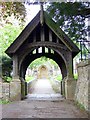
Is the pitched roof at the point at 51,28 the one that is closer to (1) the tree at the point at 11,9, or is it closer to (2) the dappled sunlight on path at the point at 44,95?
(2) the dappled sunlight on path at the point at 44,95

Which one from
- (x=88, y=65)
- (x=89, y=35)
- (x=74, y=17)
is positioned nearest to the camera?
(x=88, y=65)

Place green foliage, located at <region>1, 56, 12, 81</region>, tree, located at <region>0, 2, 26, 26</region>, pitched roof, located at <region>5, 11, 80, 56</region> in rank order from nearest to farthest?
tree, located at <region>0, 2, 26, 26</region>, pitched roof, located at <region>5, 11, 80, 56</region>, green foliage, located at <region>1, 56, 12, 81</region>

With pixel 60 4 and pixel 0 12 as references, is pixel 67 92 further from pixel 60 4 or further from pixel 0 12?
pixel 0 12

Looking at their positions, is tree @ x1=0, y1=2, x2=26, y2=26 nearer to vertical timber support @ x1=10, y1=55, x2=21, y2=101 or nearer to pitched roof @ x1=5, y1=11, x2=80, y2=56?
pitched roof @ x1=5, y1=11, x2=80, y2=56

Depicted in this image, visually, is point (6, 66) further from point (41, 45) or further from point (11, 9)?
point (11, 9)

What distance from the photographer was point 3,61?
18094 mm

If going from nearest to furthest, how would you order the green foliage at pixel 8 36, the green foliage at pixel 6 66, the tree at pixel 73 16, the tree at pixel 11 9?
the tree at pixel 11 9, the tree at pixel 73 16, the green foliage at pixel 6 66, the green foliage at pixel 8 36

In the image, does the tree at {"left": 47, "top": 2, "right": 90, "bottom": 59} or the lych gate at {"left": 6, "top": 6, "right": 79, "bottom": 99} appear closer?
the tree at {"left": 47, "top": 2, "right": 90, "bottom": 59}

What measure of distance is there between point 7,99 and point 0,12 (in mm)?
6091

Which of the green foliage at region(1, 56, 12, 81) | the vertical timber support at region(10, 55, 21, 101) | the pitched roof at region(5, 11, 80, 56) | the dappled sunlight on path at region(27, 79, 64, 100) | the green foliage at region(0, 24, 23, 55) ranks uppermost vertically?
the green foliage at region(0, 24, 23, 55)

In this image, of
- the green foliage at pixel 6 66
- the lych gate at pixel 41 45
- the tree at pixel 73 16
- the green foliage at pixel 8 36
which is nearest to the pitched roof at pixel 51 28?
the lych gate at pixel 41 45

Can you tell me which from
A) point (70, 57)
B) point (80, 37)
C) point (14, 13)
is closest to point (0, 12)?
point (14, 13)

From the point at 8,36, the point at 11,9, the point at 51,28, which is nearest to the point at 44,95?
the point at 51,28

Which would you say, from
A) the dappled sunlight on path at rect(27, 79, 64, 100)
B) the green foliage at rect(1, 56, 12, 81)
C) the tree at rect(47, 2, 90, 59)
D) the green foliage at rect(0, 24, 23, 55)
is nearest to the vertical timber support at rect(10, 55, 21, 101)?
the dappled sunlight on path at rect(27, 79, 64, 100)
